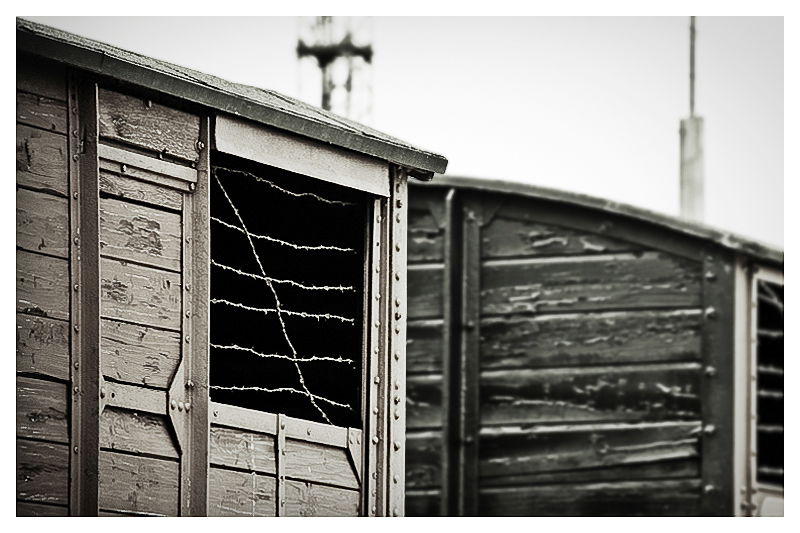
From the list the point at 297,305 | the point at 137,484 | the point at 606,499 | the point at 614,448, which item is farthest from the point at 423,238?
the point at 137,484

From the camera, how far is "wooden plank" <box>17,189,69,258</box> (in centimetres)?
483

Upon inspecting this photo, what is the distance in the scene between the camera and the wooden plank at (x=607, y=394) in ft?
26.3

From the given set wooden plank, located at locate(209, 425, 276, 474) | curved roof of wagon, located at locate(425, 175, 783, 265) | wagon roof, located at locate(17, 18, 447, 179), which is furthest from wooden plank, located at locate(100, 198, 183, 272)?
curved roof of wagon, located at locate(425, 175, 783, 265)

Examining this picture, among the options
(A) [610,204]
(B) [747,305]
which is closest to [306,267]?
(A) [610,204]

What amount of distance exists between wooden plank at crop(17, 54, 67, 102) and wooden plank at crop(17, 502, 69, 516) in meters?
1.48

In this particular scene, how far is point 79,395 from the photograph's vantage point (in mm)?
4836

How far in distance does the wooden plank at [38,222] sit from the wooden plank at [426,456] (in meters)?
3.73

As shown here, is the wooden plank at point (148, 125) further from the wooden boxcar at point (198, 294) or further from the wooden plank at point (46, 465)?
the wooden plank at point (46, 465)

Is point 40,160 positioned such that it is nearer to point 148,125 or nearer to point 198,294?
point 148,125

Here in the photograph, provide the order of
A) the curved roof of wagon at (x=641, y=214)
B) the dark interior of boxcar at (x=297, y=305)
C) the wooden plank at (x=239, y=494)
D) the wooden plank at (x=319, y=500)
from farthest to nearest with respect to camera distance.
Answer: the curved roof of wagon at (x=641, y=214) < the dark interior of boxcar at (x=297, y=305) < the wooden plank at (x=319, y=500) < the wooden plank at (x=239, y=494)

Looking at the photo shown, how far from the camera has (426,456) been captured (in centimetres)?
816

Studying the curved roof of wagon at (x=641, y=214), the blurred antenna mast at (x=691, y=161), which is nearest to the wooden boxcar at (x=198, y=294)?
the blurred antenna mast at (x=691, y=161)

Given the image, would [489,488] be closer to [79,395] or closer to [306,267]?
[306,267]

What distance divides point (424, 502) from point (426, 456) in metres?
0.28
